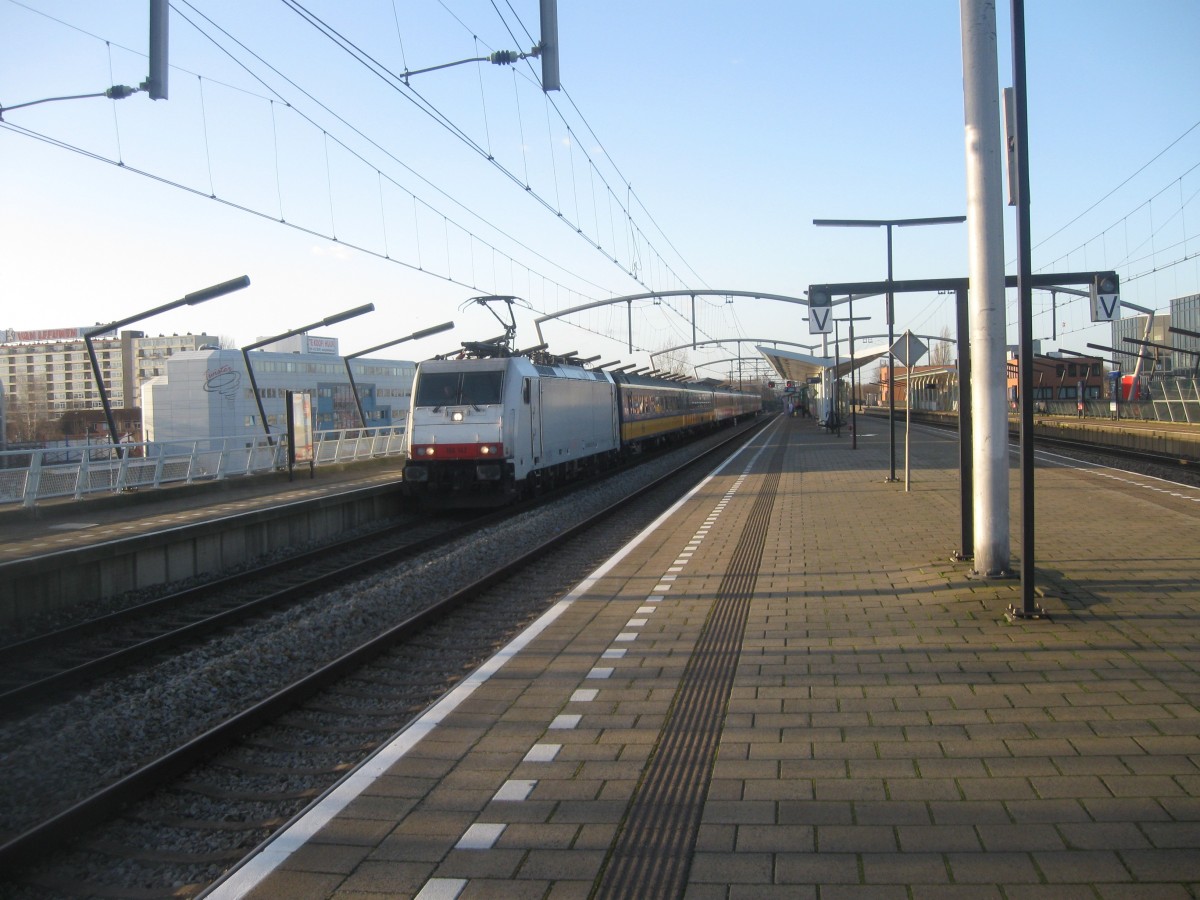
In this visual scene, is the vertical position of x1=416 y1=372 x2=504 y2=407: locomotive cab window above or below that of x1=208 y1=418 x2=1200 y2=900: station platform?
above

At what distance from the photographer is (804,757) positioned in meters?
4.64

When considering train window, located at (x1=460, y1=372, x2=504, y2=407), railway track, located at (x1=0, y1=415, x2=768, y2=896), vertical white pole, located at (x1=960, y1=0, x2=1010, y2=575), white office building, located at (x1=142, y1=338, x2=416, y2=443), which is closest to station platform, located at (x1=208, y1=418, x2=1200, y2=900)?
railway track, located at (x1=0, y1=415, x2=768, y2=896)

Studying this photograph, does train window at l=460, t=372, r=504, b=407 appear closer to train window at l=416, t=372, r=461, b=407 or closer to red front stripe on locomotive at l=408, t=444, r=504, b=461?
train window at l=416, t=372, r=461, b=407

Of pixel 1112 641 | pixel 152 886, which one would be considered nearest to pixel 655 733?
pixel 152 886

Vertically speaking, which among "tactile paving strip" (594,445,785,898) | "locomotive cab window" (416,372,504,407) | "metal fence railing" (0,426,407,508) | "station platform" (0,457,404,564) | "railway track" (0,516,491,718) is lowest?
"railway track" (0,516,491,718)

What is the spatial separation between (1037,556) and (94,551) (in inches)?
412

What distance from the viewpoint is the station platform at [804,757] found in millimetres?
A: 3553

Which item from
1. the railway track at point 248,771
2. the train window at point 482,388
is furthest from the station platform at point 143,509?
the railway track at point 248,771

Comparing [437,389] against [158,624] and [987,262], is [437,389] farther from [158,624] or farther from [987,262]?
[987,262]

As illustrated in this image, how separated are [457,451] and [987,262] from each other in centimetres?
1233

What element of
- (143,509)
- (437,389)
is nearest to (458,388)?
(437,389)

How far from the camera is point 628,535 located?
592 inches

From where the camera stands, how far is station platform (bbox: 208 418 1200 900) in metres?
3.55

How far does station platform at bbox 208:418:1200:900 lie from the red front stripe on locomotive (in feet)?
32.6
